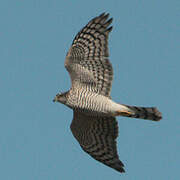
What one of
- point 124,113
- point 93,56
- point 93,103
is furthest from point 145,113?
point 93,56

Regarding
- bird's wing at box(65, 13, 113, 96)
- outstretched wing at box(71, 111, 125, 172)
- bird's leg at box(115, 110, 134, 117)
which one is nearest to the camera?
bird's wing at box(65, 13, 113, 96)

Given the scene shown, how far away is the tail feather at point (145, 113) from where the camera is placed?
1459cm

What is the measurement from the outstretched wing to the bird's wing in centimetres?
148

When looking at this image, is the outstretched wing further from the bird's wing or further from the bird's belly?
the bird's wing

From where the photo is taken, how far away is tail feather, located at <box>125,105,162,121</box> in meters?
14.6

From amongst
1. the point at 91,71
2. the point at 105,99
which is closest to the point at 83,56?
the point at 91,71

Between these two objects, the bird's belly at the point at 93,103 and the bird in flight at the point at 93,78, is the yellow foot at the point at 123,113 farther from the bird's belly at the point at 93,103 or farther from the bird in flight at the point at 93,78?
the bird's belly at the point at 93,103

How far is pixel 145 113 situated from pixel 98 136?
84.2 inches

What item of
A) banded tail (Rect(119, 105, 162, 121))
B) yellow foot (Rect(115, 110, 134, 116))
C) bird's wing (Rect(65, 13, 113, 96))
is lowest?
yellow foot (Rect(115, 110, 134, 116))

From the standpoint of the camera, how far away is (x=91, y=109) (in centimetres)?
1431

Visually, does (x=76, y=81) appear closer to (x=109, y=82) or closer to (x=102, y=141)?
(x=109, y=82)

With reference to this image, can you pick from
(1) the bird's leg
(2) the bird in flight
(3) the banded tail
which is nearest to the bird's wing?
(2) the bird in flight

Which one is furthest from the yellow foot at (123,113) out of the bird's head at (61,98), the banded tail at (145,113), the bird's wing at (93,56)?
the bird's head at (61,98)

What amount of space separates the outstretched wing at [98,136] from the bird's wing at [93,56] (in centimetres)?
148
